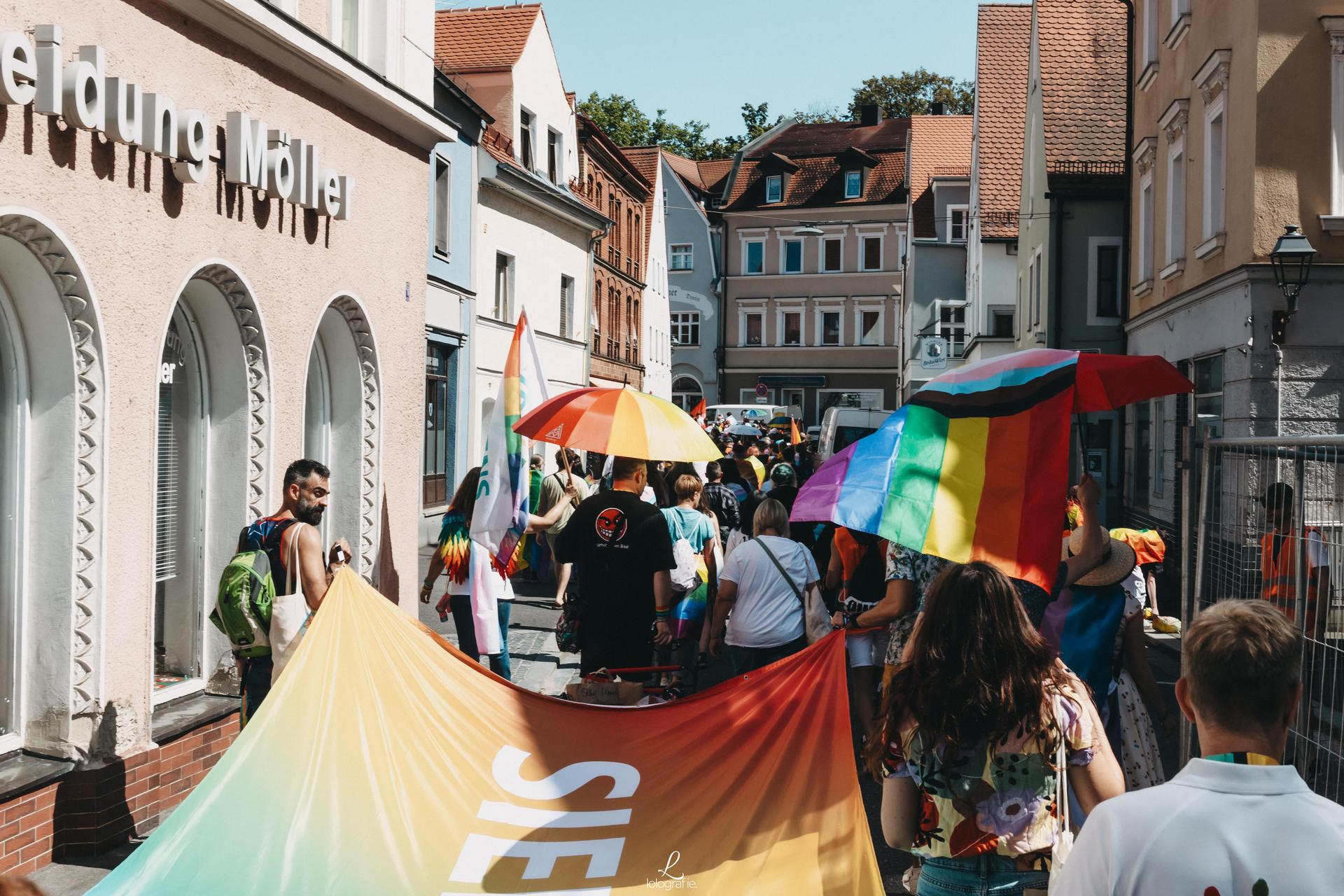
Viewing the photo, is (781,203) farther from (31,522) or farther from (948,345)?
(31,522)

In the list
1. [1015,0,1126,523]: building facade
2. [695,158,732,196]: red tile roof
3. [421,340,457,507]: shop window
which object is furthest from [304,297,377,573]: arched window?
[695,158,732,196]: red tile roof

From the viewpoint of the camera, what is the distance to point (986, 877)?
3.83 m

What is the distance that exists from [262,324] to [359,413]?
2.22m

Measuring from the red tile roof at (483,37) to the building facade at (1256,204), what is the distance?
14.9 meters

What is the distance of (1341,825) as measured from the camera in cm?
255

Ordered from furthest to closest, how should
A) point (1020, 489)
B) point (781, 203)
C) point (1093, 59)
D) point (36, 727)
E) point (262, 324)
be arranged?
1. point (781, 203)
2. point (1093, 59)
3. point (262, 324)
4. point (36, 727)
5. point (1020, 489)

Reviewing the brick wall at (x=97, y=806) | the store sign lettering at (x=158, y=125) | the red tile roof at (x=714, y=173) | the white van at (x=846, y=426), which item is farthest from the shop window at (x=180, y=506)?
the red tile roof at (x=714, y=173)

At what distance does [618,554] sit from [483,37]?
A: 24468 mm

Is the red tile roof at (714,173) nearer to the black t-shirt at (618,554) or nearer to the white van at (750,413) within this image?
the white van at (750,413)

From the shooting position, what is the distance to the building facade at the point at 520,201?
87.9 ft

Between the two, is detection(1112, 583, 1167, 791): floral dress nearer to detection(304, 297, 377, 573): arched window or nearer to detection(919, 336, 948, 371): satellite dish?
detection(304, 297, 377, 573): arched window

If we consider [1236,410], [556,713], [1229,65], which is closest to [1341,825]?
[556,713]

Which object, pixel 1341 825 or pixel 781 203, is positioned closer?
pixel 1341 825

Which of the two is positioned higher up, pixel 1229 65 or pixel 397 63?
pixel 1229 65
